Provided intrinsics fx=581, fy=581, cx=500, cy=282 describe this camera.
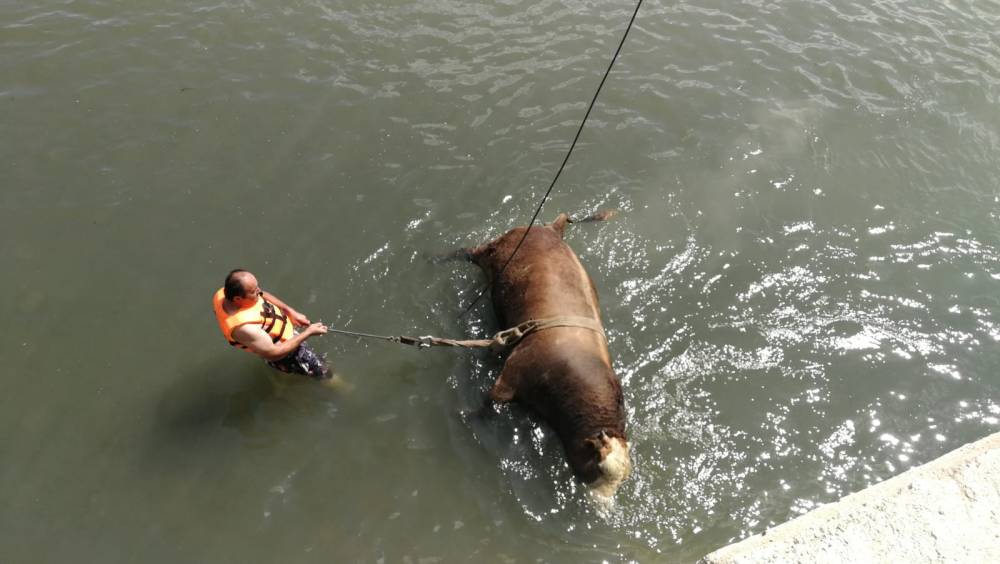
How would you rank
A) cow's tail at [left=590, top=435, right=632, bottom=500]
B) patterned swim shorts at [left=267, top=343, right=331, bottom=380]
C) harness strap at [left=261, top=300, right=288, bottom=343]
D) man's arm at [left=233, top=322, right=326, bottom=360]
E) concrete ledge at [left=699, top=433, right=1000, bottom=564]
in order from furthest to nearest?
patterned swim shorts at [left=267, top=343, right=331, bottom=380]
harness strap at [left=261, top=300, right=288, bottom=343]
man's arm at [left=233, top=322, right=326, bottom=360]
cow's tail at [left=590, top=435, right=632, bottom=500]
concrete ledge at [left=699, top=433, right=1000, bottom=564]

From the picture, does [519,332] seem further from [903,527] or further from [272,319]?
[903,527]

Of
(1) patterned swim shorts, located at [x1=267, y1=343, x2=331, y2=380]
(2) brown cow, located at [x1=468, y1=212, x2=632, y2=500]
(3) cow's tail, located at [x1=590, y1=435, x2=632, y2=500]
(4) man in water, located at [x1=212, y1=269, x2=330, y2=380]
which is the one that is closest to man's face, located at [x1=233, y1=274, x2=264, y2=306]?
(4) man in water, located at [x1=212, y1=269, x2=330, y2=380]

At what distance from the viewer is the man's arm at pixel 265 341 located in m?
4.85

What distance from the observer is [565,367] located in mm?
4922

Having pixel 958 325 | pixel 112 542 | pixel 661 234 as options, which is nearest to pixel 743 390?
pixel 661 234

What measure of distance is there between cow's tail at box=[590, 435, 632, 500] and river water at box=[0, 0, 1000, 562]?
277 mm

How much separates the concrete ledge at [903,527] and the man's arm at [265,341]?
11.7ft

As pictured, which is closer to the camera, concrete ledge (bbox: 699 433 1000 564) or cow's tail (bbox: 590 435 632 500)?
concrete ledge (bbox: 699 433 1000 564)

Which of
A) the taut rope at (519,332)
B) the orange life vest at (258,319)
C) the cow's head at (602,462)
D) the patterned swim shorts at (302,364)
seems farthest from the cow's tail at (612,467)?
the orange life vest at (258,319)

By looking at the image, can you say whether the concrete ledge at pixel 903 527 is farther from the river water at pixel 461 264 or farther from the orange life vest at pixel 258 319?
the orange life vest at pixel 258 319

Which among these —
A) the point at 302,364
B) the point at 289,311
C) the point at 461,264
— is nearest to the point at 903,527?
the point at 461,264

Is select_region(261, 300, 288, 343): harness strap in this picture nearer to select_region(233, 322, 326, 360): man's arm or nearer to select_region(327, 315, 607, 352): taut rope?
select_region(233, 322, 326, 360): man's arm

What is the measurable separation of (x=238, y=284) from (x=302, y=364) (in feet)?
3.64

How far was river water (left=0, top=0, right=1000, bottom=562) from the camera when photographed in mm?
5086
